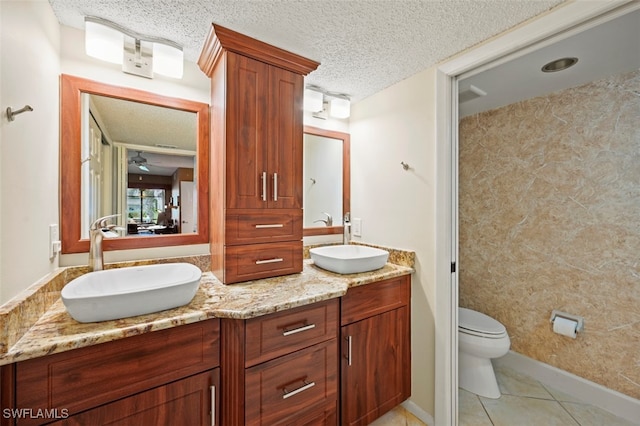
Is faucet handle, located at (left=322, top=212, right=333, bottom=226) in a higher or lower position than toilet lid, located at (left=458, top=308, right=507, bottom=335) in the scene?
higher

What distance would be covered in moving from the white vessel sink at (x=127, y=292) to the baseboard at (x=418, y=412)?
160 centimetres

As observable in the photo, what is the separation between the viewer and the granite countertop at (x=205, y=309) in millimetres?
812

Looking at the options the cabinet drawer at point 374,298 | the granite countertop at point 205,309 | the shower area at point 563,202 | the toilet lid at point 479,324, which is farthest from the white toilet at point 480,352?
the granite countertop at point 205,309

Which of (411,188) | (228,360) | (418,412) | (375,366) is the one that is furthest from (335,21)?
(418,412)

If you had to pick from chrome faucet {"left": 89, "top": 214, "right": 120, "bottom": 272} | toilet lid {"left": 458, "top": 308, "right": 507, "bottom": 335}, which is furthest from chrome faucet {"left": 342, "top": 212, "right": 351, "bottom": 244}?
chrome faucet {"left": 89, "top": 214, "right": 120, "bottom": 272}

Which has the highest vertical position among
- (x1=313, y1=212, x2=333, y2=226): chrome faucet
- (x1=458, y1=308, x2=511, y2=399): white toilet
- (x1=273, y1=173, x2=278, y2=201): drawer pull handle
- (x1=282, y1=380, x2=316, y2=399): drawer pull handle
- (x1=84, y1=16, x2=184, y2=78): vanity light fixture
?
(x1=84, y1=16, x2=184, y2=78): vanity light fixture

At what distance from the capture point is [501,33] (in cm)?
138

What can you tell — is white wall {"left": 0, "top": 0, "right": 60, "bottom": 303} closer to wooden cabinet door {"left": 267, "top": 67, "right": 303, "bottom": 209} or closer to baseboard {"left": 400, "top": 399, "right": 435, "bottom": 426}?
wooden cabinet door {"left": 267, "top": 67, "right": 303, "bottom": 209}

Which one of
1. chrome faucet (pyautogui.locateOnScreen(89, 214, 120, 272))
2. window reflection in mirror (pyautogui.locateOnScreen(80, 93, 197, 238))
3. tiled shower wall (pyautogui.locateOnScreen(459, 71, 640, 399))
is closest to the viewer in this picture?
chrome faucet (pyautogui.locateOnScreen(89, 214, 120, 272))

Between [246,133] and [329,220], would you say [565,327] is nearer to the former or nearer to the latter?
[329,220]

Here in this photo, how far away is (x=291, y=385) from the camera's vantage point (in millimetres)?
1228

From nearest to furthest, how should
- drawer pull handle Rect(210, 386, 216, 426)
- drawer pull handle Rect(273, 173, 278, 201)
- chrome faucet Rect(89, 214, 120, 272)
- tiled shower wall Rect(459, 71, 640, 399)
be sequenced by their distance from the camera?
drawer pull handle Rect(210, 386, 216, 426) < chrome faucet Rect(89, 214, 120, 272) < drawer pull handle Rect(273, 173, 278, 201) < tiled shower wall Rect(459, 71, 640, 399)

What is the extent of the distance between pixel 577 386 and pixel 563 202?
131 centimetres

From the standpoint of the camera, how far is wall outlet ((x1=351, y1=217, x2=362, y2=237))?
220 centimetres
